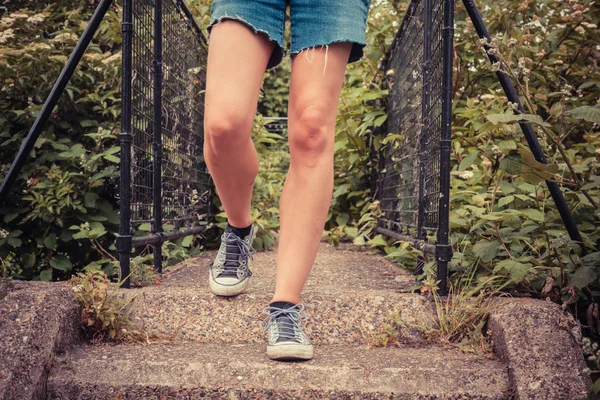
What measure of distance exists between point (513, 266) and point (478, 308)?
0.59ft

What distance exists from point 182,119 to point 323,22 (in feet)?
4.94

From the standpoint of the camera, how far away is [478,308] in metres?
1.67

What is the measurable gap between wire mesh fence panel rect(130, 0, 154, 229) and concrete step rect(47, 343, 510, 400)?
0.73 metres

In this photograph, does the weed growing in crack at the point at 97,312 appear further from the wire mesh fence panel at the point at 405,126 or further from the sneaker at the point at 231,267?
the wire mesh fence panel at the point at 405,126

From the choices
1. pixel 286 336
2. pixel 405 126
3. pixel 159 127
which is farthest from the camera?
pixel 405 126

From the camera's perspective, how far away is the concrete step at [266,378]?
1.39 m

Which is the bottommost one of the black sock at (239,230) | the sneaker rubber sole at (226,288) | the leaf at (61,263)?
the leaf at (61,263)

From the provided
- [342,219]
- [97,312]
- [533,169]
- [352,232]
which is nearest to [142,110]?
[97,312]

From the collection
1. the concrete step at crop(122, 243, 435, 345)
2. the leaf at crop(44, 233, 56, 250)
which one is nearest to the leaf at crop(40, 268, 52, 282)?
the leaf at crop(44, 233, 56, 250)

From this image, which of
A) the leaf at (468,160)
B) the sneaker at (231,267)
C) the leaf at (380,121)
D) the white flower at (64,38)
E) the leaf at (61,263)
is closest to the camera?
the sneaker at (231,267)

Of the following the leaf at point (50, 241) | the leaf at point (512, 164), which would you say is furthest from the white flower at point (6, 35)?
the leaf at point (512, 164)

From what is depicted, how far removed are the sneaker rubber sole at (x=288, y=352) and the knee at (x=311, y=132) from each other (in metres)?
0.52

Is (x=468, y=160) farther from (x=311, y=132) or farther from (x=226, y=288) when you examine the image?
(x=226, y=288)

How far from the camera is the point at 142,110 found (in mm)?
2297
